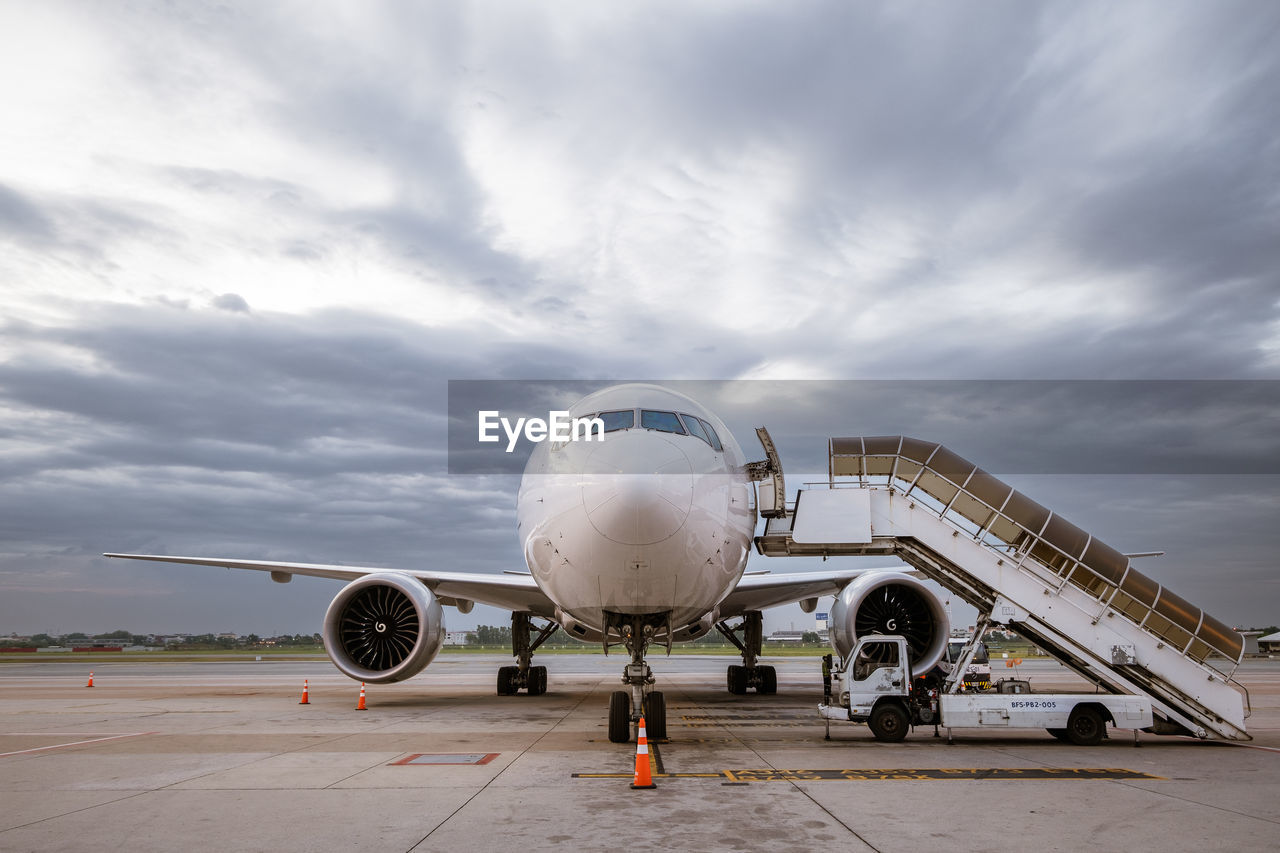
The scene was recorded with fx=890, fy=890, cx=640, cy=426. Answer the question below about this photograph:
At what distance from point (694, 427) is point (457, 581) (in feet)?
28.4

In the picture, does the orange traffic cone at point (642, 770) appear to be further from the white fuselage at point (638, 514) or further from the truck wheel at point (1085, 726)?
the truck wheel at point (1085, 726)

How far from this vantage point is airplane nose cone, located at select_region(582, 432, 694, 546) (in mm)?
9352

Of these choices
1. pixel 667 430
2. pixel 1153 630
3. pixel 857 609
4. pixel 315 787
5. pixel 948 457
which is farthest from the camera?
pixel 857 609

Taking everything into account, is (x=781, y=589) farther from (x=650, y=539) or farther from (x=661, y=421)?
(x=650, y=539)

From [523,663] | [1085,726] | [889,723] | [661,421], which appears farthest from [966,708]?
[523,663]

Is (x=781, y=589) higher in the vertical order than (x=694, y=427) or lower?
lower

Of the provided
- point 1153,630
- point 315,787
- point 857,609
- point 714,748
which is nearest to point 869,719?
point 714,748

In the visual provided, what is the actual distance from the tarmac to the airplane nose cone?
7.98ft

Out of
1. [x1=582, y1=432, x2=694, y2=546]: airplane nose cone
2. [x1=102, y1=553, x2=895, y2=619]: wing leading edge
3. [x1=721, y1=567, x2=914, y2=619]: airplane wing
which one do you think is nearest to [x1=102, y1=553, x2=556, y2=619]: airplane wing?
[x1=102, y1=553, x2=895, y2=619]: wing leading edge

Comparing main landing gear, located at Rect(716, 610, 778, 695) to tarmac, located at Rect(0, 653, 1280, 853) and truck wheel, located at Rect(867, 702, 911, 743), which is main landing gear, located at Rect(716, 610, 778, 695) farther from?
truck wheel, located at Rect(867, 702, 911, 743)

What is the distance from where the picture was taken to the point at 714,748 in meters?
10.9

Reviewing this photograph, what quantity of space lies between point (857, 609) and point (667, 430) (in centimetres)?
631

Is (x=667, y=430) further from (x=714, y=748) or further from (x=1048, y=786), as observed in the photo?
(x=1048, y=786)

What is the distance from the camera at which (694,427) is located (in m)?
11.2
